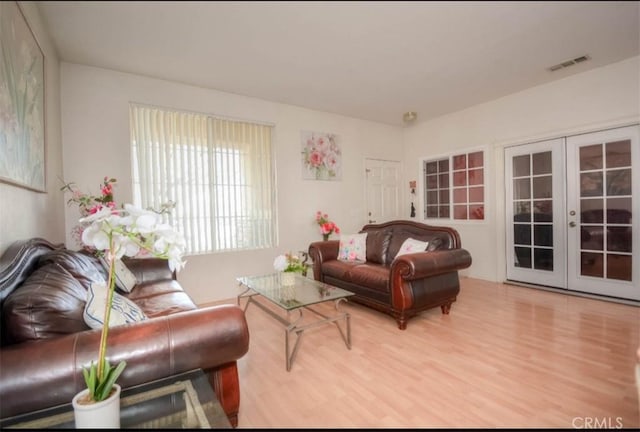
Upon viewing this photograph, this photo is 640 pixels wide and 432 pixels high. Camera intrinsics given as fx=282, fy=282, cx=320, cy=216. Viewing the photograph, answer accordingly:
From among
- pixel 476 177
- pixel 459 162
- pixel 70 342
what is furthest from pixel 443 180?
pixel 70 342

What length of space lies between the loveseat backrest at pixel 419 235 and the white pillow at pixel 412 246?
59 mm

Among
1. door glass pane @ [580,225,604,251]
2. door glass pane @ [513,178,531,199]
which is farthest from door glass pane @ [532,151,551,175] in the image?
door glass pane @ [580,225,604,251]

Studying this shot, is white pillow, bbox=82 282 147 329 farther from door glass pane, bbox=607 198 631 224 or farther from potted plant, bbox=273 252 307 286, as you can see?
door glass pane, bbox=607 198 631 224

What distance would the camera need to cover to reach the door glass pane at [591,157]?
3.11 metres

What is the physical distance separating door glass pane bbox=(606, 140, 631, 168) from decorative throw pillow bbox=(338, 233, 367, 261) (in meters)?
2.74

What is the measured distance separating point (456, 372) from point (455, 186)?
3.29 meters

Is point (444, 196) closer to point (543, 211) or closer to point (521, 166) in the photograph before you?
point (521, 166)

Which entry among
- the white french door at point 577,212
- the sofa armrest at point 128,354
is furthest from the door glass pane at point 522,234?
the sofa armrest at point 128,354

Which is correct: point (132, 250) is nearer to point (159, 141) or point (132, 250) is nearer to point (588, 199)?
point (159, 141)

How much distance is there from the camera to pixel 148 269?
8.73 ft

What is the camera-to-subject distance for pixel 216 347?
122 cm

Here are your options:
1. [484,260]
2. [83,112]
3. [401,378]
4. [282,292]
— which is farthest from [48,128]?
[484,260]

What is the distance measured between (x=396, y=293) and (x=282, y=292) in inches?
39.3

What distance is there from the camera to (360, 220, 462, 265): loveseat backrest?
2.94 m
